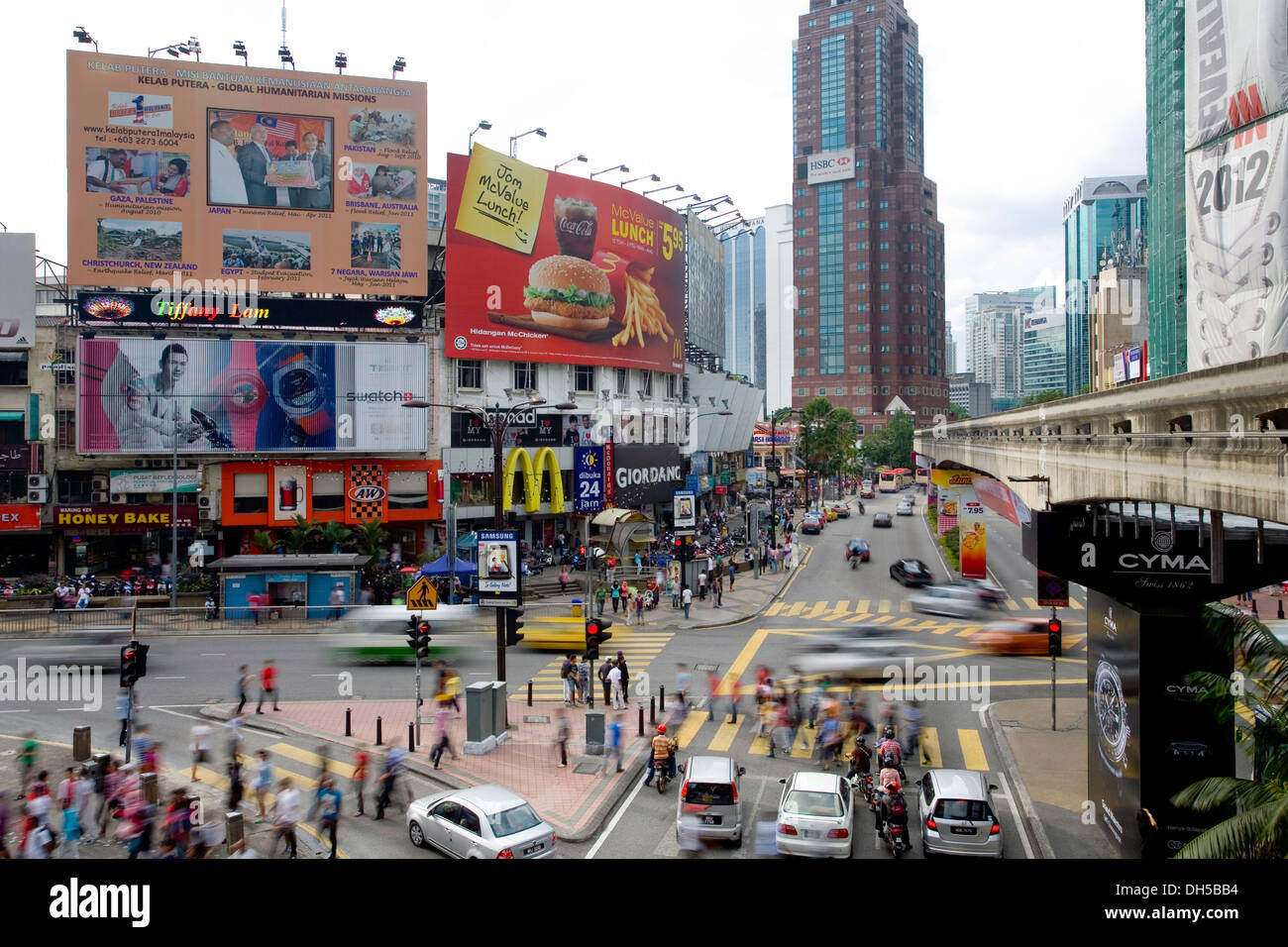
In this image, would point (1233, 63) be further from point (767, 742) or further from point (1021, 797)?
point (767, 742)

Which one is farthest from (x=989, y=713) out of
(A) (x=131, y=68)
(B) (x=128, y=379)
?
(A) (x=131, y=68)

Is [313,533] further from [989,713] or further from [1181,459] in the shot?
[1181,459]

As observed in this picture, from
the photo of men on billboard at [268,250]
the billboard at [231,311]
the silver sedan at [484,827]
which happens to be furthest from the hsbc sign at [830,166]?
the silver sedan at [484,827]

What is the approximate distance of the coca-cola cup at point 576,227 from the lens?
5181 centimetres

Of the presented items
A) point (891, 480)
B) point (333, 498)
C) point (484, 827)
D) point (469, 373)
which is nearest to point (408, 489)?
point (333, 498)

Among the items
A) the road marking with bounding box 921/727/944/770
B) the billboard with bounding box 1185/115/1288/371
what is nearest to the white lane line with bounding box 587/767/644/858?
the road marking with bounding box 921/727/944/770

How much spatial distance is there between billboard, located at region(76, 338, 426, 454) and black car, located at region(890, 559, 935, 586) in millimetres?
25367

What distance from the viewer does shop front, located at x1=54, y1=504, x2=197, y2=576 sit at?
4041cm

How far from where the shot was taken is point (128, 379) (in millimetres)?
41219

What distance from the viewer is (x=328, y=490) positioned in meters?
44.1

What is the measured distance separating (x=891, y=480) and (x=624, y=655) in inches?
3840

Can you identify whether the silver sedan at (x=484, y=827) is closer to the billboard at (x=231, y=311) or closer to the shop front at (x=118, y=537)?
the shop front at (x=118, y=537)

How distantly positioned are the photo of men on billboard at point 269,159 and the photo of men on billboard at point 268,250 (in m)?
1.59

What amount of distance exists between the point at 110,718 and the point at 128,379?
25.5 metres
